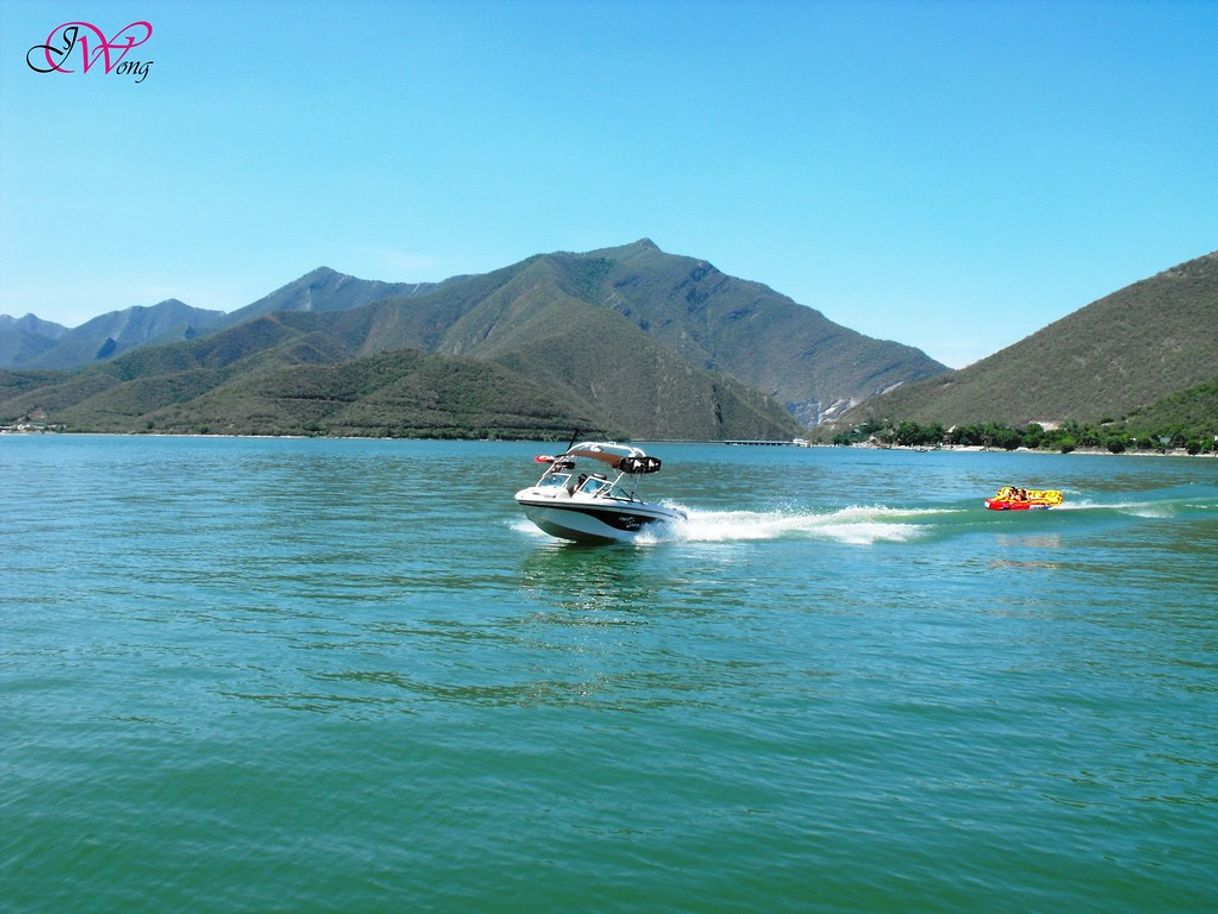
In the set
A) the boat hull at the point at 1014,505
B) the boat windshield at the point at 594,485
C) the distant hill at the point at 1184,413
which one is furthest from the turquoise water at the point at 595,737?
the distant hill at the point at 1184,413

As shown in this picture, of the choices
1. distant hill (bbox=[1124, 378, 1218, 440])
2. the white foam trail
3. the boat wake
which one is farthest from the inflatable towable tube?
distant hill (bbox=[1124, 378, 1218, 440])

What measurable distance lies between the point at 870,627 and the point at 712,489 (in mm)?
48049

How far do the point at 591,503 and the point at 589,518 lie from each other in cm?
76

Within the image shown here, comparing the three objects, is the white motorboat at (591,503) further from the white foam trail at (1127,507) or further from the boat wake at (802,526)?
the white foam trail at (1127,507)

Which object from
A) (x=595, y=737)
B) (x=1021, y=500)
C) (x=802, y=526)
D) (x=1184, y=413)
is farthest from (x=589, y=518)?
(x=1184, y=413)

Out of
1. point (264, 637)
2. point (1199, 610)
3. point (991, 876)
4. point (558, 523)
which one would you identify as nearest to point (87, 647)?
point (264, 637)

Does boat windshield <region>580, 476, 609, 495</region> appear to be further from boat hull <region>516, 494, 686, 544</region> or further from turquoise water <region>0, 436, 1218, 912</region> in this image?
turquoise water <region>0, 436, 1218, 912</region>

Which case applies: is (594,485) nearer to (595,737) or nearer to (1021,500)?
(595,737)

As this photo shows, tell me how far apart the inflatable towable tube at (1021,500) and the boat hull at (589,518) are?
2783 centimetres

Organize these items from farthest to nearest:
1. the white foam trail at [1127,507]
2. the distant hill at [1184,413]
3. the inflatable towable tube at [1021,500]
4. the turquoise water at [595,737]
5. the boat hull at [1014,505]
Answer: the distant hill at [1184,413] → the white foam trail at [1127,507] → the inflatable towable tube at [1021,500] → the boat hull at [1014,505] → the turquoise water at [595,737]

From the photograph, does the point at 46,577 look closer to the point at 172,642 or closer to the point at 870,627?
the point at 172,642

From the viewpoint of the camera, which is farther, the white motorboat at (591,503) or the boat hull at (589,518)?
the white motorboat at (591,503)

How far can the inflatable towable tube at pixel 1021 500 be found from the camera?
51.7 m

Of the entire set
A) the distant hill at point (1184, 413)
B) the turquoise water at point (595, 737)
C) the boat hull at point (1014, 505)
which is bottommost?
the turquoise water at point (595, 737)
